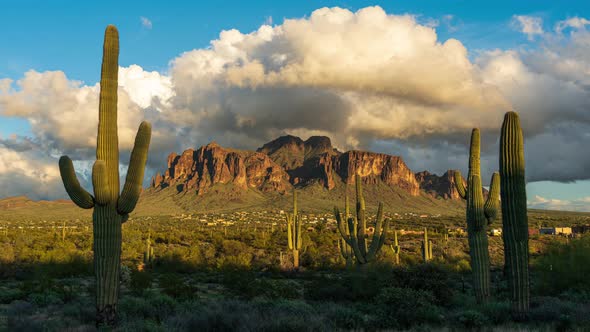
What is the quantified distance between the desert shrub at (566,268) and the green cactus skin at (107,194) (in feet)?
68.7

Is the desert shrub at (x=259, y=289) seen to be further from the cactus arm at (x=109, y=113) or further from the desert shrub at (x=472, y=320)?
the cactus arm at (x=109, y=113)

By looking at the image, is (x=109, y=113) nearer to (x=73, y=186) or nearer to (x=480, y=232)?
(x=73, y=186)

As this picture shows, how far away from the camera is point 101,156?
12672 mm

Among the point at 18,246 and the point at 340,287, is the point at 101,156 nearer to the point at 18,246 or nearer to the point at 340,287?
the point at 340,287

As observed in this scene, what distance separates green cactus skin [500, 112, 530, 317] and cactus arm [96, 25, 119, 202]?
1143 centimetres

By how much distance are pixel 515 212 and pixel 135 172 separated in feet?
36.4

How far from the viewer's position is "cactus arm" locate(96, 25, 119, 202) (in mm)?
12688

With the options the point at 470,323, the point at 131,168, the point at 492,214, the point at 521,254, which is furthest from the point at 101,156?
the point at 492,214

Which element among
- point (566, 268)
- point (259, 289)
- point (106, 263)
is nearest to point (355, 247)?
point (259, 289)

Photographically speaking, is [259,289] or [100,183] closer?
[100,183]

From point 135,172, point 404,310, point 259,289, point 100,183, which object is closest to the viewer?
point 100,183

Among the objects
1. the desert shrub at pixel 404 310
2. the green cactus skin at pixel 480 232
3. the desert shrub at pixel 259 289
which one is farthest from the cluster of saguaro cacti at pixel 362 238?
the desert shrub at pixel 404 310

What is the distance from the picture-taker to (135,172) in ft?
41.8

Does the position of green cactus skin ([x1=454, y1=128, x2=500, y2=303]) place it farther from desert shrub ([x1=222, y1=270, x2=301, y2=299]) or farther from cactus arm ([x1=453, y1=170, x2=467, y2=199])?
desert shrub ([x1=222, y1=270, x2=301, y2=299])
